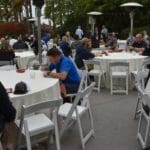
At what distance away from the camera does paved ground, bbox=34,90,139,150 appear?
6.77 metres

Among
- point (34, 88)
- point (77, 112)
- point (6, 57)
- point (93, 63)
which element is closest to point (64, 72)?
point (34, 88)

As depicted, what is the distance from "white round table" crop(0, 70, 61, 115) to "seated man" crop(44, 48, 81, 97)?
1.01 feet

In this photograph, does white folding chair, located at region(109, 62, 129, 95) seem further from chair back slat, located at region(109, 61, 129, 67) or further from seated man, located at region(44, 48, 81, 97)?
seated man, located at region(44, 48, 81, 97)

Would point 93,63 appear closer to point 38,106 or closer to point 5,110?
point 38,106

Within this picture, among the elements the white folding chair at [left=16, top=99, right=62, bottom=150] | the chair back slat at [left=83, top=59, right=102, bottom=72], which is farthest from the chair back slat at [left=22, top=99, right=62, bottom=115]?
the chair back slat at [left=83, top=59, right=102, bottom=72]

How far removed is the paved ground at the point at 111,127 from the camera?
6750 millimetres

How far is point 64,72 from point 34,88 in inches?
53.9

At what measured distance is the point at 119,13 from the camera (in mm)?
38812

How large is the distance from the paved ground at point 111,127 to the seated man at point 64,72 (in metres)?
0.70

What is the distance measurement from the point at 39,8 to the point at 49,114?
13.5 feet

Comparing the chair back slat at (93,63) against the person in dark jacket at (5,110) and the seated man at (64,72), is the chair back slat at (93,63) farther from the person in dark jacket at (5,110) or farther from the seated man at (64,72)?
the person in dark jacket at (5,110)

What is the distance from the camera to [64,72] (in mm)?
7789

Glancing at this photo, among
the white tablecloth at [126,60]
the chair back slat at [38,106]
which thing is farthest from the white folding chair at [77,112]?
the white tablecloth at [126,60]

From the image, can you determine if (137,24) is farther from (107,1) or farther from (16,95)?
(16,95)
